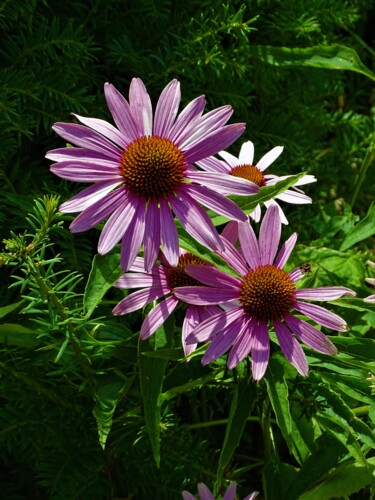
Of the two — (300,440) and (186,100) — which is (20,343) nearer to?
(300,440)

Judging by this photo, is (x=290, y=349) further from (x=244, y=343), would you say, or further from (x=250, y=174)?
(x=250, y=174)

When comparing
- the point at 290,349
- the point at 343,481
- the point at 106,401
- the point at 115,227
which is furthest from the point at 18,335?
the point at 343,481

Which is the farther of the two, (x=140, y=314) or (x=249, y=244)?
(x=140, y=314)

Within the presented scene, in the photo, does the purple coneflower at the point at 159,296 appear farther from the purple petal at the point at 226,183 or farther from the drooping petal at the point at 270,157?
the drooping petal at the point at 270,157

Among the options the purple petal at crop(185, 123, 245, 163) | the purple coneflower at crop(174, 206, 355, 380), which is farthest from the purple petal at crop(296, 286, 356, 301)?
the purple petal at crop(185, 123, 245, 163)

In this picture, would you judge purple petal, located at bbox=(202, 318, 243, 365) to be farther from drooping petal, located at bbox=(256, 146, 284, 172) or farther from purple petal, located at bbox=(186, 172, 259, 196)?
drooping petal, located at bbox=(256, 146, 284, 172)

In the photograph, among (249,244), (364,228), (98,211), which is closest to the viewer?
(98,211)

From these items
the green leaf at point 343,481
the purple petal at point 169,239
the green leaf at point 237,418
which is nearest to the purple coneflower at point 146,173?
the purple petal at point 169,239

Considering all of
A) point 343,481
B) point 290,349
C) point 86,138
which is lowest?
point 343,481
